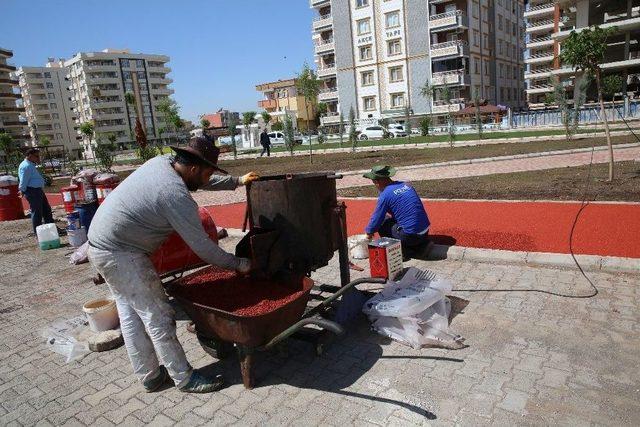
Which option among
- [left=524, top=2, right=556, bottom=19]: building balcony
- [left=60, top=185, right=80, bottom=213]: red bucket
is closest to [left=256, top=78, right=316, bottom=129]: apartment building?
[left=524, top=2, right=556, bottom=19]: building balcony

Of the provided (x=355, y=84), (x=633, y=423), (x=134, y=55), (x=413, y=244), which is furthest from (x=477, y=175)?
(x=134, y=55)

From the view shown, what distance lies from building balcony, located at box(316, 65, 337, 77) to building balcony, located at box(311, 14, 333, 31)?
4777 millimetres

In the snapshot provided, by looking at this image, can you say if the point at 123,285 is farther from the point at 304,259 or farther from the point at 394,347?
Result: the point at 394,347

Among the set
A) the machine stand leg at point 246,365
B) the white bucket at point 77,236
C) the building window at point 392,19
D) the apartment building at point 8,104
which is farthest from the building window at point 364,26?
the apartment building at point 8,104

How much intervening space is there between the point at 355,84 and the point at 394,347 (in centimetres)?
5291

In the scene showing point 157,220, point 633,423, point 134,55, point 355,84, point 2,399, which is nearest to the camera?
point 633,423

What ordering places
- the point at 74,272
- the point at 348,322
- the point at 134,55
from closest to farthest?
1. the point at 348,322
2. the point at 74,272
3. the point at 134,55

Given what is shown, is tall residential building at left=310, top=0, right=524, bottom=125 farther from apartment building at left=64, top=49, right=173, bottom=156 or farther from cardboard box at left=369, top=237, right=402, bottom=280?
apartment building at left=64, top=49, right=173, bottom=156

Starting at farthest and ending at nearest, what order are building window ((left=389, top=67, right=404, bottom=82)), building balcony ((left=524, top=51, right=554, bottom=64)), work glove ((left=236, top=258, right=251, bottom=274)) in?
building balcony ((left=524, top=51, right=554, bottom=64))
building window ((left=389, top=67, right=404, bottom=82))
work glove ((left=236, top=258, right=251, bottom=274))

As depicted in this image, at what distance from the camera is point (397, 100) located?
169 ft

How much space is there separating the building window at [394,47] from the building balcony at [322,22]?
8.57m

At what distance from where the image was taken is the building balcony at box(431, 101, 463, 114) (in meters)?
47.2

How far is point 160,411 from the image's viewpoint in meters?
3.13

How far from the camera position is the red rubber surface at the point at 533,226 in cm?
556
